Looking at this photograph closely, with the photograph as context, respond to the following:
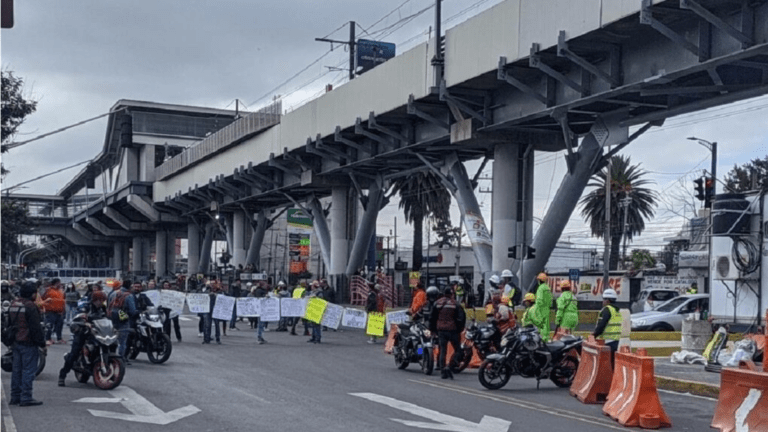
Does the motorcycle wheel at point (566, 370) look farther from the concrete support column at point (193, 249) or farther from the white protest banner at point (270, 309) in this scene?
the concrete support column at point (193, 249)

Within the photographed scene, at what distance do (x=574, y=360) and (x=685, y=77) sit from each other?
915 centimetres

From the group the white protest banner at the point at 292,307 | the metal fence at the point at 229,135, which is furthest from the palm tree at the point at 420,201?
the white protest banner at the point at 292,307

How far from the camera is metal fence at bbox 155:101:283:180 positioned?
49906 mm

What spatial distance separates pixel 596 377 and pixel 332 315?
1497cm

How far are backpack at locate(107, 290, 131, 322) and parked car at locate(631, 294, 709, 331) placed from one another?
1884 centimetres

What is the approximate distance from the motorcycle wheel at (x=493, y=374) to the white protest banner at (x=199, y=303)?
1190 centimetres

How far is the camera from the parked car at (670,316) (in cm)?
3216

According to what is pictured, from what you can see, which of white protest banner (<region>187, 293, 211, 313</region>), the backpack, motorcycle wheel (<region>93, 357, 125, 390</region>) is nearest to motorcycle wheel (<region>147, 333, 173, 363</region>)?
the backpack

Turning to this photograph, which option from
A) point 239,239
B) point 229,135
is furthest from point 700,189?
point 239,239

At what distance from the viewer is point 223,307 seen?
87.9 feet

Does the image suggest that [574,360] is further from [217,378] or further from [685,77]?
[685,77]

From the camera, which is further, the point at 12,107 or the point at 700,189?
the point at 700,189

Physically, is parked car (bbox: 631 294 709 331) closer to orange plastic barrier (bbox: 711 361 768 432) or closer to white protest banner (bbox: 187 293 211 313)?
white protest banner (bbox: 187 293 211 313)

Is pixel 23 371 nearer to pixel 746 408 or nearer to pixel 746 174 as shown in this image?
pixel 746 408
